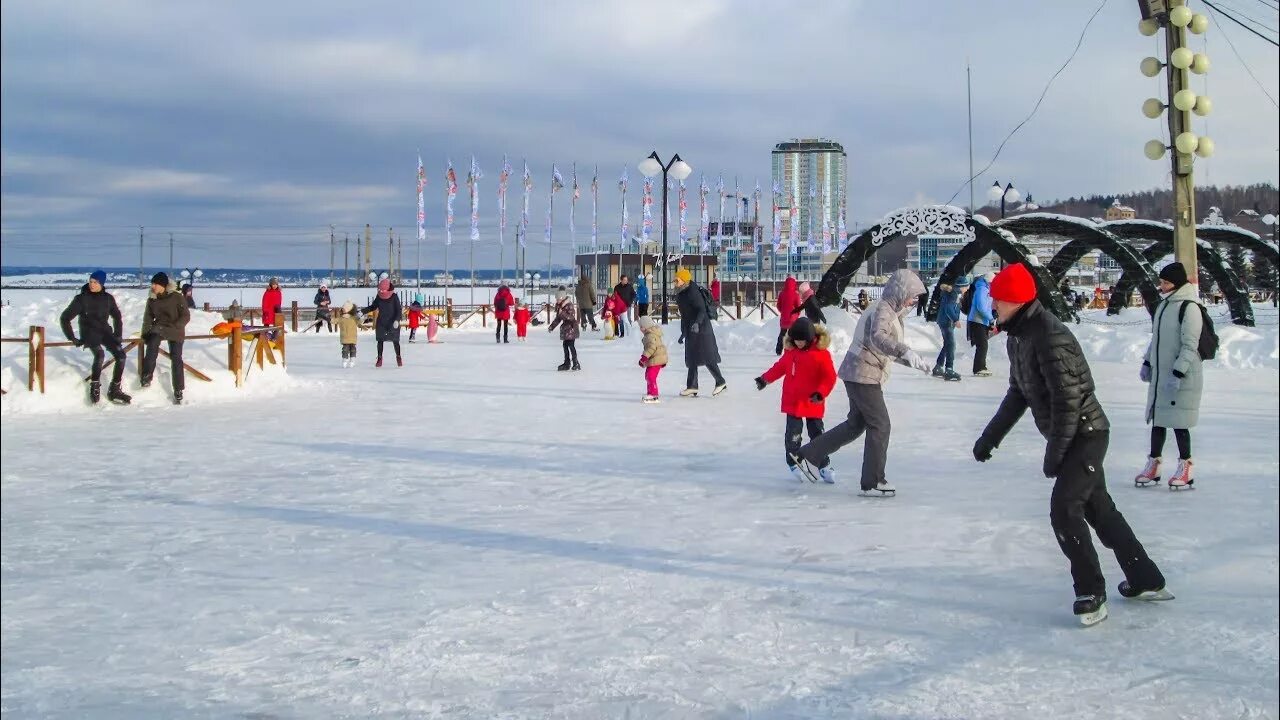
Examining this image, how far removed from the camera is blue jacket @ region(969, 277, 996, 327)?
13.6m

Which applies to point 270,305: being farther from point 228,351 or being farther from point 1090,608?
point 1090,608

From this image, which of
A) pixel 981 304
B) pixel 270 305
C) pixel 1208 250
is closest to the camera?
pixel 981 304

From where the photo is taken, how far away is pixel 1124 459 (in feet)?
25.4

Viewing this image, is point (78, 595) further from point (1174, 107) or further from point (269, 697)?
point (1174, 107)

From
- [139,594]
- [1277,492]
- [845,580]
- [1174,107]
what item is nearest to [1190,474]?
[1277,492]

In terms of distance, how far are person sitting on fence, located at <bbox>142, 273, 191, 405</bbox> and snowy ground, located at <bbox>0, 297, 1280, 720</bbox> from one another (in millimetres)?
2298

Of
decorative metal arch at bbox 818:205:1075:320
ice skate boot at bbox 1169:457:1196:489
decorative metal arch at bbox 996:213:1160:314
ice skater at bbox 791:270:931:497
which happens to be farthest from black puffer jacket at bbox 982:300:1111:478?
decorative metal arch at bbox 996:213:1160:314

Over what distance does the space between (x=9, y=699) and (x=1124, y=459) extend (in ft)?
22.7

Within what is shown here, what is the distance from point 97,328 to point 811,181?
123791 mm

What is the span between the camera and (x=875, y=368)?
6.36 m

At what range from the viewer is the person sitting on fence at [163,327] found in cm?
1177

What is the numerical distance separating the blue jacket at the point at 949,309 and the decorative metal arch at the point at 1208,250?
40.4 ft

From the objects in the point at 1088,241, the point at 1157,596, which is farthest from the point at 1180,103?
the point at 1088,241

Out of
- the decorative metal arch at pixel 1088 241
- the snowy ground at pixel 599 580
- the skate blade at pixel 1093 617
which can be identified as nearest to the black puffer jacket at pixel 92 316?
the snowy ground at pixel 599 580
